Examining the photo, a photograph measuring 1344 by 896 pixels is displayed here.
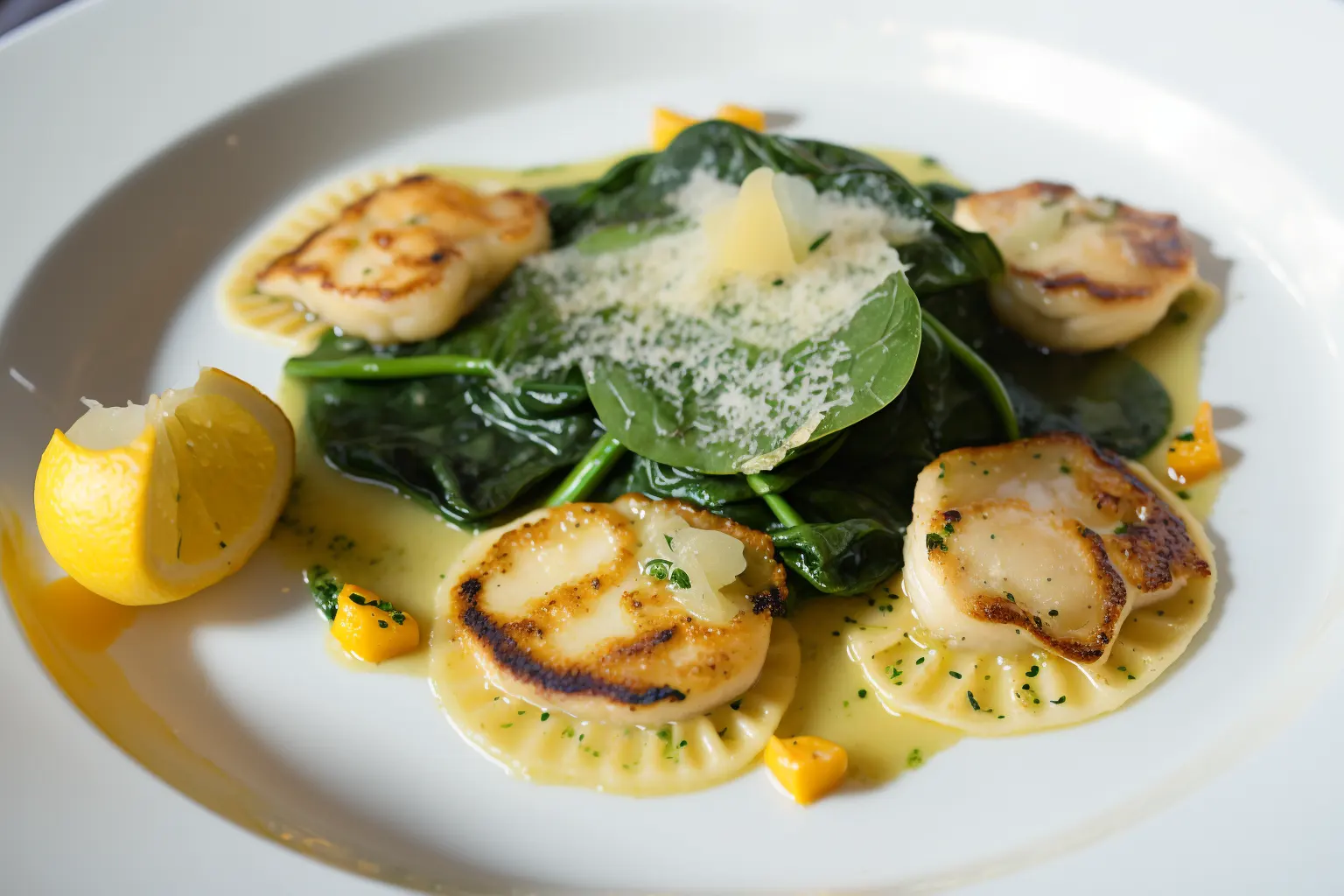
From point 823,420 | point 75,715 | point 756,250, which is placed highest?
point 756,250

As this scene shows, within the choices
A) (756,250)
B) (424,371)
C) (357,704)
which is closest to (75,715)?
(357,704)

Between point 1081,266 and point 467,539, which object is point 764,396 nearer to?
point 467,539

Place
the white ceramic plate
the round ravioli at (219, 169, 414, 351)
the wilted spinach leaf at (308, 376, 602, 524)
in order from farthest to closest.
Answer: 1. the round ravioli at (219, 169, 414, 351)
2. the wilted spinach leaf at (308, 376, 602, 524)
3. the white ceramic plate

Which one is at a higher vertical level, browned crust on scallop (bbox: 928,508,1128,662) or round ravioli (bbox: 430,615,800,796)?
browned crust on scallop (bbox: 928,508,1128,662)

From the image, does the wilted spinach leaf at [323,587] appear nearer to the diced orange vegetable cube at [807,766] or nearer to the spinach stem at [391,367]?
the spinach stem at [391,367]

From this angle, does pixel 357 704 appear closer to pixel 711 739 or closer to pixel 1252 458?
pixel 711 739

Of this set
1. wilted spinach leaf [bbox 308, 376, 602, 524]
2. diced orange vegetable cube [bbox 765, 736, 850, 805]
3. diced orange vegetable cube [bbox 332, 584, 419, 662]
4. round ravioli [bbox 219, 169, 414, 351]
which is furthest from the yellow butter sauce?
round ravioli [bbox 219, 169, 414, 351]

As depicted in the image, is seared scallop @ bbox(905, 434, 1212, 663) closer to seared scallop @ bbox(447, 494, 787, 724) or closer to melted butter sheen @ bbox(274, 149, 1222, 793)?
melted butter sheen @ bbox(274, 149, 1222, 793)
